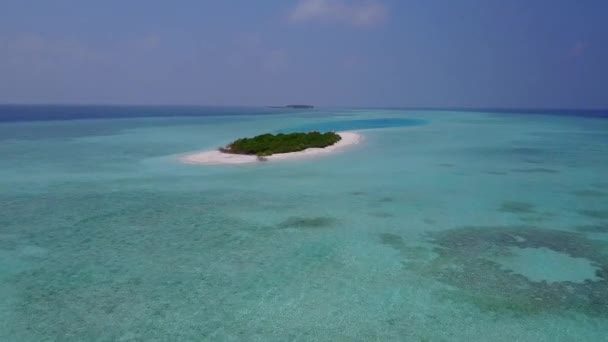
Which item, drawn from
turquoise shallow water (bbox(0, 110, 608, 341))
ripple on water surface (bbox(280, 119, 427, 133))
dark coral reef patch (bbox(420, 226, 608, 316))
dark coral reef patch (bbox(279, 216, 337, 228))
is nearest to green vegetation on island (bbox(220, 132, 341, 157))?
turquoise shallow water (bbox(0, 110, 608, 341))

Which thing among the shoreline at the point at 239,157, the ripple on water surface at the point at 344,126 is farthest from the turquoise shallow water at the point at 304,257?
the ripple on water surface at the point at 344,126

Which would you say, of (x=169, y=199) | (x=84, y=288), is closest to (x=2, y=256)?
(x=84, y=288)

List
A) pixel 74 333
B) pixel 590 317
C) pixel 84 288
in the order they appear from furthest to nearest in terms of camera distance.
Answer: pixel 84 288 → pixel 590 317 → pixel 74 333

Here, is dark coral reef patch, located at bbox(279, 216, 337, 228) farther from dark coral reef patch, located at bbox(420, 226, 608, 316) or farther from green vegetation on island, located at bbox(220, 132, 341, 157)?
green vegetation on island, located at bbox(220, 132, 341, 157)

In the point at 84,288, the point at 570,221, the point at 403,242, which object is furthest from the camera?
the point at 570,221

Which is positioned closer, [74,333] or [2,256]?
[74,333]

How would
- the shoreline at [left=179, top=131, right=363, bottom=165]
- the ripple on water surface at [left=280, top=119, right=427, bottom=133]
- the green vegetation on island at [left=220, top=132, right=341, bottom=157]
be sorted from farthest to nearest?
the ripple on water surface at [left=280, top=119, right=427, bottom=133] < the green vegetation on island at [left=220, top=132, right=341, bottom=157] < the shoreline at [left=179, top=131, right=363, bottom=165]

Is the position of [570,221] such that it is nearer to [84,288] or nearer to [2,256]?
[84,288]

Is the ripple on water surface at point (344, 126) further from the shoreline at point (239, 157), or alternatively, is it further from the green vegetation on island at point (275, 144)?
the shoreline at point (239, 157)
